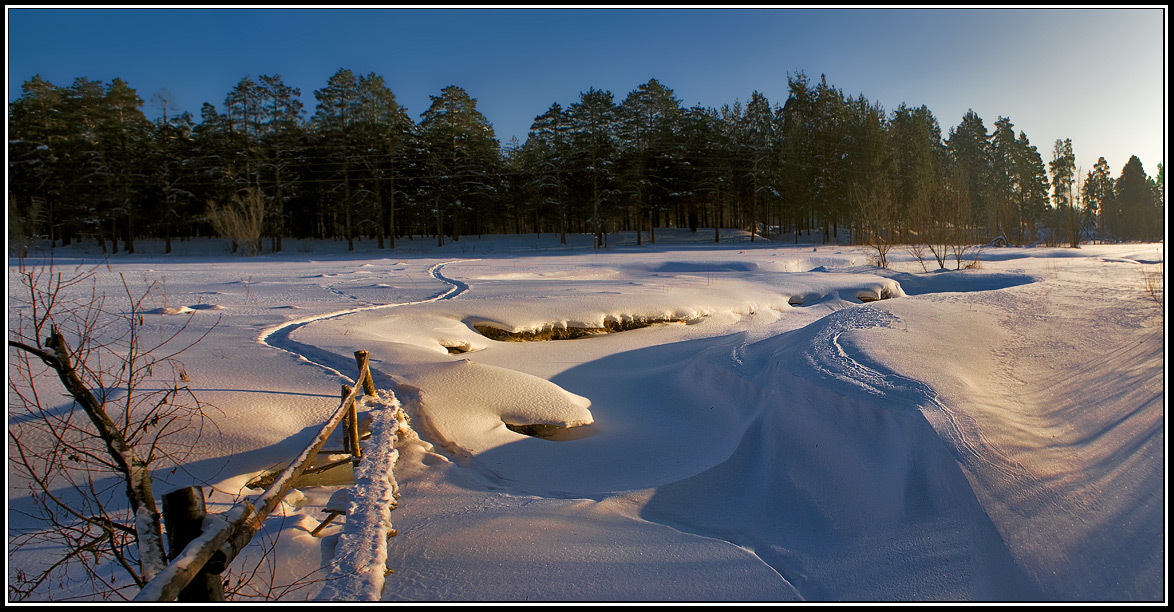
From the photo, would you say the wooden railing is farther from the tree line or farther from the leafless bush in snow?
the tree line

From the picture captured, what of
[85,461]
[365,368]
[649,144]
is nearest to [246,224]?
[649,144]

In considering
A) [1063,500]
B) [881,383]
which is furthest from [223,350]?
[1063,500]

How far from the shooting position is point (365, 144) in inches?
1506

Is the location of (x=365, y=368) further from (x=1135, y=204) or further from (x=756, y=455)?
(x=1135, y=204)

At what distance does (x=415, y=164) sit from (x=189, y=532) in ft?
133

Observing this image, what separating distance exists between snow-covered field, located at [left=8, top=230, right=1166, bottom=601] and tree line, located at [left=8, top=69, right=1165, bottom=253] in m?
28.2

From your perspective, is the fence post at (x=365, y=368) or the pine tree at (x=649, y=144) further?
the pine tree at (x=649, y=144)

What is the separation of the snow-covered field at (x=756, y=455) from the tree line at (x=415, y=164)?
2816 cm

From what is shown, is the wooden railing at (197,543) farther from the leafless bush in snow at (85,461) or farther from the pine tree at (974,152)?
the pine tree at (974,152)

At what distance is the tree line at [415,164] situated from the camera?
35.5 m

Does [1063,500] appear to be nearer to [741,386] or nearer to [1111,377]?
[1111,377]

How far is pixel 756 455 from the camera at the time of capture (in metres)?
5.21

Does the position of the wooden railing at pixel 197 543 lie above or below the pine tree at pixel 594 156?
below

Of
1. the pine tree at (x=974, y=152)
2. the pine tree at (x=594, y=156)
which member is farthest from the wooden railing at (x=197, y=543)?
the pine tree at (x=974, y=152)
